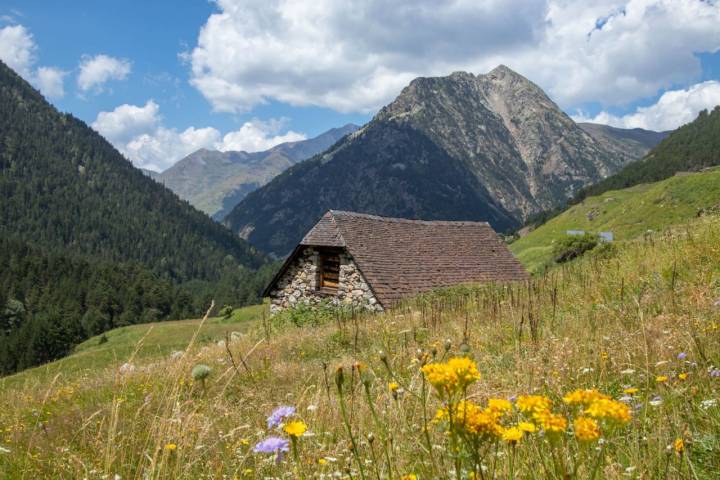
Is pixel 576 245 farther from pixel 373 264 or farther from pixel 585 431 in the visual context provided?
pixel 585 431

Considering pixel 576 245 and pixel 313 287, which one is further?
pixel 576 245

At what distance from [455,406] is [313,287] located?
23.4m

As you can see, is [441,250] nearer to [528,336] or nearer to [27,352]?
[528,336]

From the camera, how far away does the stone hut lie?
2320 centimetres

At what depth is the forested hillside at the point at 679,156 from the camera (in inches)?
4448

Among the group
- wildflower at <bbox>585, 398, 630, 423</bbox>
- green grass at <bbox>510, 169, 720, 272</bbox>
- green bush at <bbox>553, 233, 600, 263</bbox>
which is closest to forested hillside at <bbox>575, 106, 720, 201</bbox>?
green grass at <bbox>510, 169, 720, 272</bbox>

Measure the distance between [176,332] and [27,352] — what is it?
4937 cm

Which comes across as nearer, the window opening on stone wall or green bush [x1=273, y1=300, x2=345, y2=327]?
green bush [x1=273, y1=300, x2=345, y2=327]

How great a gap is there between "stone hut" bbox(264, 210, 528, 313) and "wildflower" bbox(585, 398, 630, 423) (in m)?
20.5

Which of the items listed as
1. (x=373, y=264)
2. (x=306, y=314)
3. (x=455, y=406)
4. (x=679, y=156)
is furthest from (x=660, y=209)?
(x=679, y=156)

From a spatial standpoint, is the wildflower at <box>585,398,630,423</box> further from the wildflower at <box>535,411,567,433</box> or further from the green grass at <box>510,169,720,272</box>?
the green grass at <box>510,169,720,272</box>

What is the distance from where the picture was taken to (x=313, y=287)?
24.8 m

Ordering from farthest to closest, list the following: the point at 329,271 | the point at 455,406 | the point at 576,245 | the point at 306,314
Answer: the point at 576,245
the point at 329,271
the point at 306,314
the point at 455,406

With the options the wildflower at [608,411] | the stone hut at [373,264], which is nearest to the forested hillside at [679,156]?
the stone hut at [373,264]
